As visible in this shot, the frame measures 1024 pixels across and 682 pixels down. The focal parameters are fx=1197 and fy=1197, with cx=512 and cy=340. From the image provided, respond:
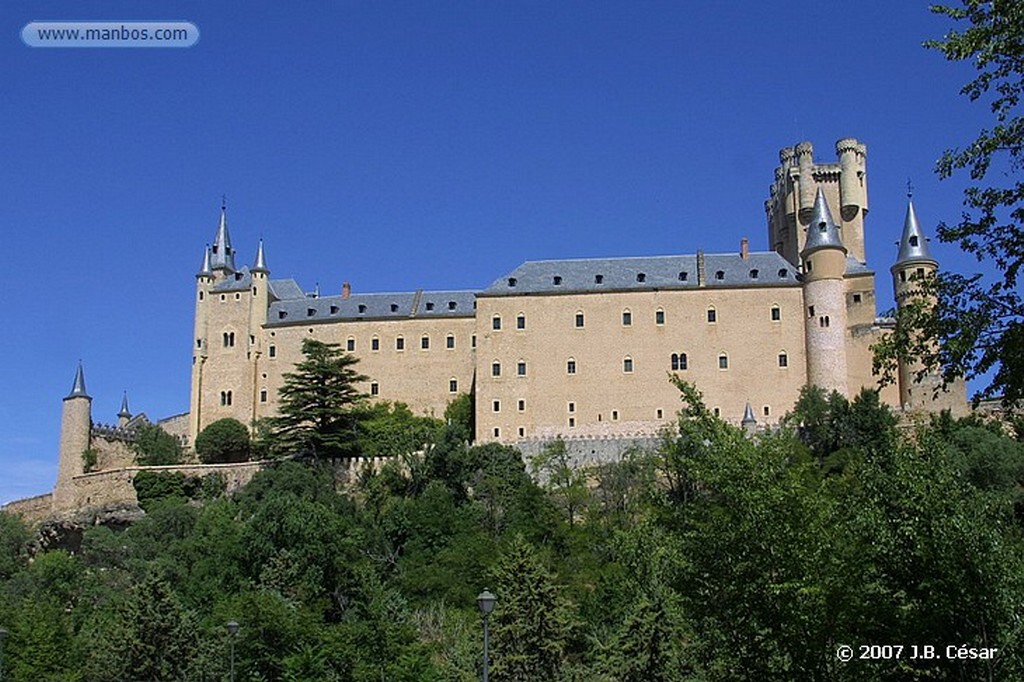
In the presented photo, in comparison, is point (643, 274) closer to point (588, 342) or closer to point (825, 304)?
point (588, 342)

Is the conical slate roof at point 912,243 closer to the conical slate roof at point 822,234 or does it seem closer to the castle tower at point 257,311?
the conical slate roof at point 822,234

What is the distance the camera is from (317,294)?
3073 inches

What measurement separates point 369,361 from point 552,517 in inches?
872

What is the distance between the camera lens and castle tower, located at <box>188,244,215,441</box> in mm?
70938

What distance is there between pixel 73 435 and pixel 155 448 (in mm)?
5274

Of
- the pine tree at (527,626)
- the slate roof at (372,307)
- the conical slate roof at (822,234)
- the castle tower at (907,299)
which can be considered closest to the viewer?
the pine tree at (527,626)

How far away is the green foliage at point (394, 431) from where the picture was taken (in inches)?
2411

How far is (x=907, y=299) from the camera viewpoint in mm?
58875

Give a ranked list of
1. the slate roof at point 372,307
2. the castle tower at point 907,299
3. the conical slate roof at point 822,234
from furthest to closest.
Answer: the slate roof at point 372,307
the conical slate roof at point 822,234
the castle tower at point 907,299

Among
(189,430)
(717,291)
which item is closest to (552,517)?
(717,291)

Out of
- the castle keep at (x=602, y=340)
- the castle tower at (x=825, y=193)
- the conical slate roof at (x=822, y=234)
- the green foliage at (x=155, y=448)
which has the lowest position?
the green foliage at (x=155, y=448)

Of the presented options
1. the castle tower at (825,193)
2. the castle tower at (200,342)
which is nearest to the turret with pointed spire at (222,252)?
the castle tower at (200,342)

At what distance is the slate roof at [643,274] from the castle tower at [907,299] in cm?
574

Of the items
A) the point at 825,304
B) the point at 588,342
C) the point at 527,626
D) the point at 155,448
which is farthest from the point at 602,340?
the point at 527,626
